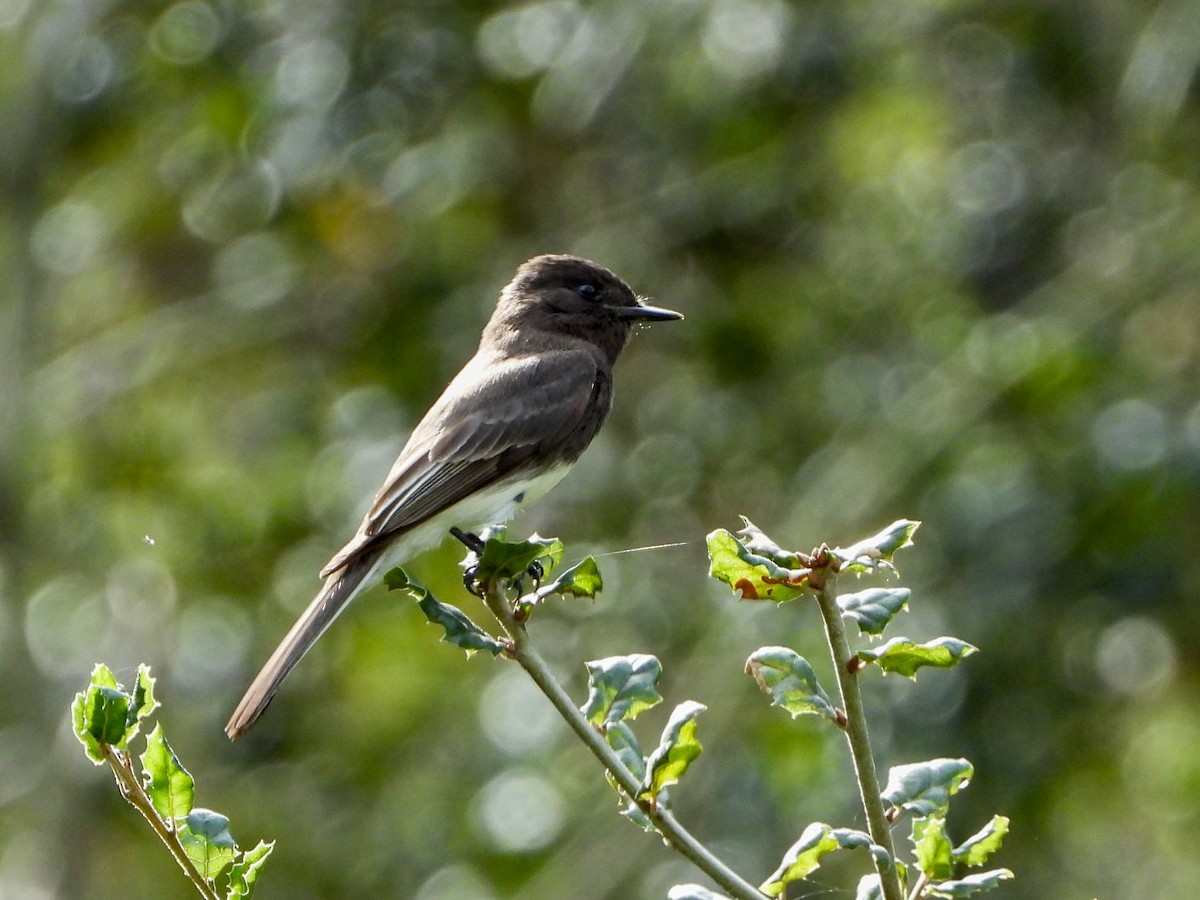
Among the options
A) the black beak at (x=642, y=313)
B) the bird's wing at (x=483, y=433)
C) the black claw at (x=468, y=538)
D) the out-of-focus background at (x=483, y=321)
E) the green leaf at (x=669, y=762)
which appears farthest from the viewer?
the out-of-focus background at (x=483, y=321)

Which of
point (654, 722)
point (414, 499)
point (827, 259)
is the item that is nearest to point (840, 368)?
point (827, 259)

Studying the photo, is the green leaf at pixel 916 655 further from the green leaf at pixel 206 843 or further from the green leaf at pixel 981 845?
the green leaf at pixel 206 843

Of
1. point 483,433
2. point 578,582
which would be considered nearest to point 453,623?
point 578,582

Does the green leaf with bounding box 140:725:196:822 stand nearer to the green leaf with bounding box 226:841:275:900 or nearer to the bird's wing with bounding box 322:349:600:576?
the green leaf with bounding box 226:841:275:900

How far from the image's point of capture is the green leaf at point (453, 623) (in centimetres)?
190

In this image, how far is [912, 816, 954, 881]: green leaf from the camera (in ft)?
5.53

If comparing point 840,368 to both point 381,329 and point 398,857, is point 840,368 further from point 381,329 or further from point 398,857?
point 398,857

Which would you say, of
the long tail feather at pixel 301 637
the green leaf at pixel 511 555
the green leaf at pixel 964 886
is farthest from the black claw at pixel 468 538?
the green leaf at pixel 964 886

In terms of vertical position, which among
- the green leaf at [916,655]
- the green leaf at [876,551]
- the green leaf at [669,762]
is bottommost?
the green leaf at [916,655]

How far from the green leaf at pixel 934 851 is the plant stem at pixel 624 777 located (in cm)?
17

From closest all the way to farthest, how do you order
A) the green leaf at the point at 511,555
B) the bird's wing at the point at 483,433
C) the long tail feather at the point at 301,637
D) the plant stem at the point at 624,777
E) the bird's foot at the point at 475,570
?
the plant stem at the point at 624,777 → the green leaf at the point at 511,555 → the bird's foot at the point at 475,570 → the long tail feather at the point at 301,637 → the bird's wing at the point at 483,433

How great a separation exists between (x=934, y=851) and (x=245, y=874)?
0.68 metres

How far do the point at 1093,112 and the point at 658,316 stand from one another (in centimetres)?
307

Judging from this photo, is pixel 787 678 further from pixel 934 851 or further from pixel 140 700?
pixel 140 700
